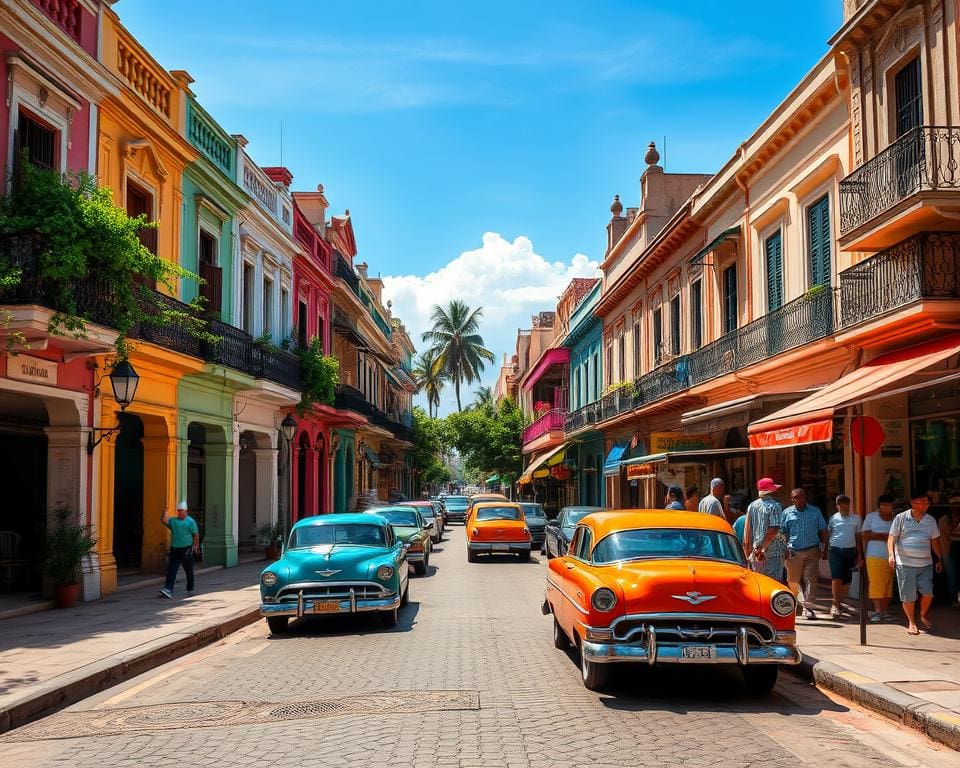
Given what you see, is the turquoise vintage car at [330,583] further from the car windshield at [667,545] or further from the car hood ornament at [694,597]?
the car hood ornament at [694,597]

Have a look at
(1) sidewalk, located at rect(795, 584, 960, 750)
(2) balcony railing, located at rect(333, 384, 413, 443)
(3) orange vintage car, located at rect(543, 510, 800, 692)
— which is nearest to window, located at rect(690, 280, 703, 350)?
(2) balcony railing, located at rect(333, 384, 413, 443)

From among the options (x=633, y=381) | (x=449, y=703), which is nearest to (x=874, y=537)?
(x=449, y=703)

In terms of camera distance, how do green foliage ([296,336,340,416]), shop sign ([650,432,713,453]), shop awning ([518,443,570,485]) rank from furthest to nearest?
shop awning ([518,443,570,485])
green foliage ([296,336,340,416])
shop sign ([650,432,713,453])

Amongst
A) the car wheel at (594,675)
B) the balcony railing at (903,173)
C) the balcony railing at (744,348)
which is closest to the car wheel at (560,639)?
the car wheel at (594,675)

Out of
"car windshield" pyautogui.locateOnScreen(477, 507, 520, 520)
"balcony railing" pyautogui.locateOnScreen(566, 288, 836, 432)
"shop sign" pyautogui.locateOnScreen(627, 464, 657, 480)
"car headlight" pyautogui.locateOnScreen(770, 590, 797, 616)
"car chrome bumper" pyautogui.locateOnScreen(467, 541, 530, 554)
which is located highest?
"balcony railing" pyautogui.locateOnScreen(566, 288, 836, 432)

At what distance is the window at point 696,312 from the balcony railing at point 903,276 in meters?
9.65

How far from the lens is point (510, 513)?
2545 centimetres

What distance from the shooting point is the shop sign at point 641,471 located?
20.0 metres

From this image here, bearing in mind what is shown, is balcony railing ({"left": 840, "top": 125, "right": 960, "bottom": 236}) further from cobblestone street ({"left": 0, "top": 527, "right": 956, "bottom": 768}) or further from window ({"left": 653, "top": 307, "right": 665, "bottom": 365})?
window ({"left": 653, "top": 307, "right": 665, "bottom": 365})

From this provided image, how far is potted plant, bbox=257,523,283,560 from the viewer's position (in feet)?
75.7

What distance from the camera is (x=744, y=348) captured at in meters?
19.5

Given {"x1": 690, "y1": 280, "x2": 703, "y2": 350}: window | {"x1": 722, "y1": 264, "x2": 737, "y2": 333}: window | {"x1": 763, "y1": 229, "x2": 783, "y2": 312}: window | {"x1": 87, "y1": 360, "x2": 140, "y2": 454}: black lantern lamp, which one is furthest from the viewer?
{"x1": 690, "y1": 280, "x2": 703, "y2": 350}: window

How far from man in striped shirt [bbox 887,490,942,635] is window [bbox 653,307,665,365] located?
55.8 feet

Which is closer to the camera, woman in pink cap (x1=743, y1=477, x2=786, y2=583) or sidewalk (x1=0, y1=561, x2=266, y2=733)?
sidewalk (x1=0, y1=561, x2=266, y2=733)
